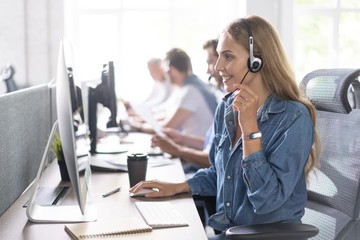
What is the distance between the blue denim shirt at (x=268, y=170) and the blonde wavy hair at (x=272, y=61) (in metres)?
0.04

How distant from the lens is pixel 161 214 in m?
1.51

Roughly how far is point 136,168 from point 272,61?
1.83 feet

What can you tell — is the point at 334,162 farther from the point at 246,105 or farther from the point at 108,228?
the point at 108,228

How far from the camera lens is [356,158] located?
1591 mm

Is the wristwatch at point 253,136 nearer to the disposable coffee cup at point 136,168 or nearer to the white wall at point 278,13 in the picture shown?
the disposable coffee cup at point 136,168

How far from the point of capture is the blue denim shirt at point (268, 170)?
1514 millimetres

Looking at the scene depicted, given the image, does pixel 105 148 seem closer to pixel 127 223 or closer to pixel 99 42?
pixel 127 223

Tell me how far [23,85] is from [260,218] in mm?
4116

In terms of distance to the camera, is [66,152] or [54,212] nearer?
[66,152]

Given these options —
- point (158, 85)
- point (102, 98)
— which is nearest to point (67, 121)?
point (102, 98)

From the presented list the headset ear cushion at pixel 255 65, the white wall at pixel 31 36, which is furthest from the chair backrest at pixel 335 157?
the white wall at pixel 31 36

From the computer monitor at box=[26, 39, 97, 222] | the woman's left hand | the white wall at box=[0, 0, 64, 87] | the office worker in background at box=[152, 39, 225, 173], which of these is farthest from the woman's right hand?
the white wall at box=[0, 0, 64, 87]

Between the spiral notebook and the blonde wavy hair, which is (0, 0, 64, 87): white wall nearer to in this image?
the blonde wavy hair

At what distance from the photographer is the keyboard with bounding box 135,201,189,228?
4.67ft
